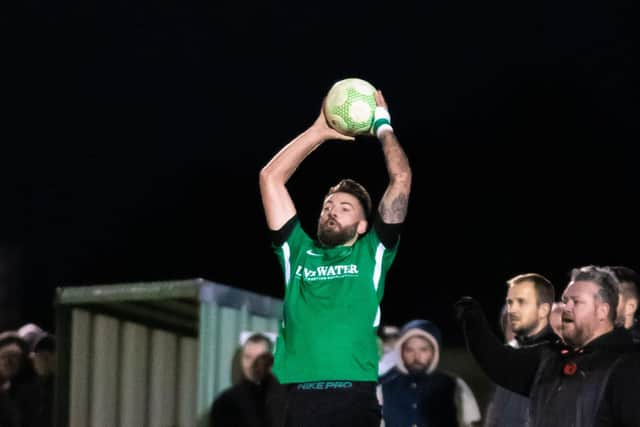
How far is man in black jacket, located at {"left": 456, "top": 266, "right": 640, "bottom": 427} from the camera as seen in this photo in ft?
17.0

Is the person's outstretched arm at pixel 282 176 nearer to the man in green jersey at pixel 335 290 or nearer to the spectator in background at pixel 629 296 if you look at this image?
the man in green jersey at pixel 335 290

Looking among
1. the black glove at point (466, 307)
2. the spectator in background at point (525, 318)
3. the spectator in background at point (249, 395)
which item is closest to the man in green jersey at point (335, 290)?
the black glove at point (466, 307)

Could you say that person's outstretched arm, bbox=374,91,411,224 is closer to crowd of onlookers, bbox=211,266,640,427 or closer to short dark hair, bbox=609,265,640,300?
crowd of onlookers, bbox=211,266,640,427

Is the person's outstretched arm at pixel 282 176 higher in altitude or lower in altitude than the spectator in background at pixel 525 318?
higher

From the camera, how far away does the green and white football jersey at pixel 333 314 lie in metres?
5.23

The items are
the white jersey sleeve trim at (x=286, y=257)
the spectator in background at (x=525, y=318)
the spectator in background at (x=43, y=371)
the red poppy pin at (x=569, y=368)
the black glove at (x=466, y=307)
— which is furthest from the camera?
the spectator in background at (x=43, y=371)

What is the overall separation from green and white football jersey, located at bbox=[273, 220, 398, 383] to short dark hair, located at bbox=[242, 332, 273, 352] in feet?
10.3

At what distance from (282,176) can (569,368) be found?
1.67m

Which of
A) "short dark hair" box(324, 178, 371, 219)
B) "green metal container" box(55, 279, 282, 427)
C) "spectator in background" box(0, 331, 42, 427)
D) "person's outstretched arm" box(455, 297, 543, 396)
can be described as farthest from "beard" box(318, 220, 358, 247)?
"spectator in background" box(0, 331, 42, 427)

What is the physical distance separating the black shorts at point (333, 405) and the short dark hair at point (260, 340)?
3.39 meters

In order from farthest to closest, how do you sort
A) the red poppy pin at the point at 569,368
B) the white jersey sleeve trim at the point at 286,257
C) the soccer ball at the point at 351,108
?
the soccer ball at the point at 351,108, the white jersey sleeve trim at the point at 286,257, the red poppy pin at the point at 569,368

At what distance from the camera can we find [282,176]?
5711 mm

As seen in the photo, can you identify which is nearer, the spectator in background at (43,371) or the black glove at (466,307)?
the black glove at (466,307)

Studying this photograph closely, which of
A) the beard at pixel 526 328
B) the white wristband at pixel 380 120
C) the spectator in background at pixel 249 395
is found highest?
the white wristband at pixel 380 120
